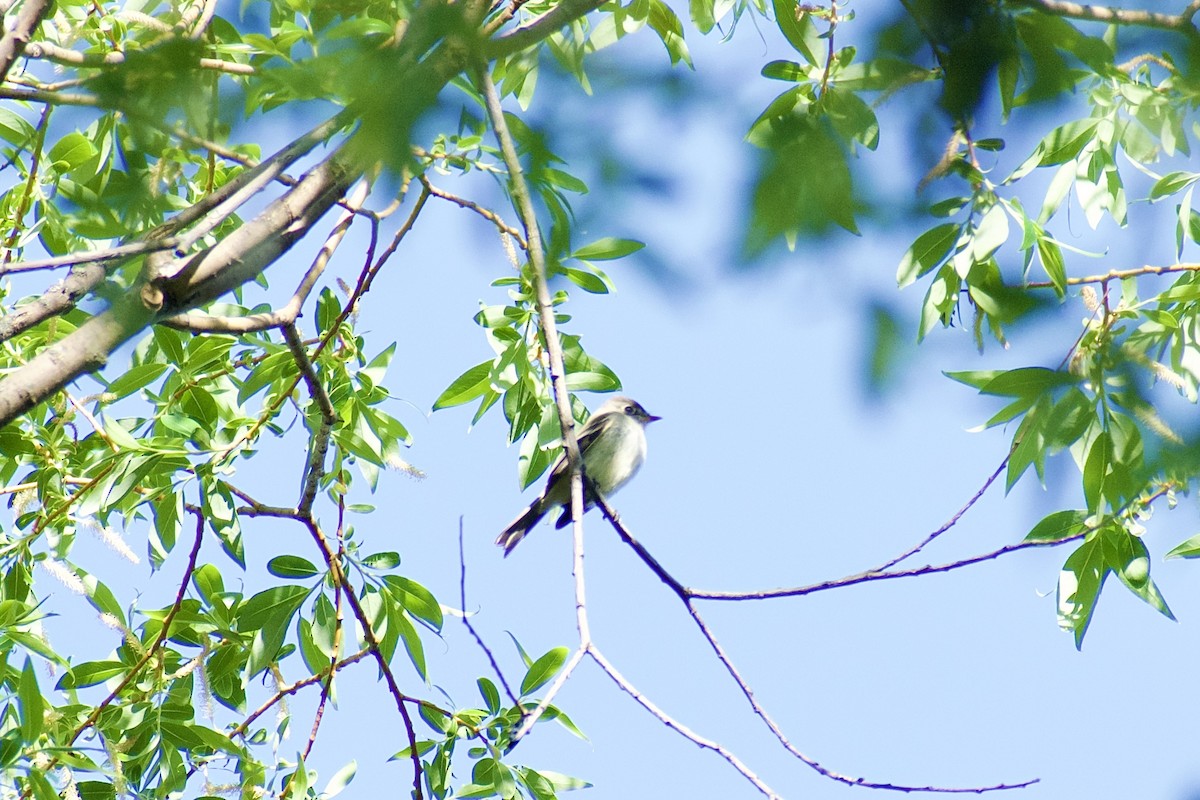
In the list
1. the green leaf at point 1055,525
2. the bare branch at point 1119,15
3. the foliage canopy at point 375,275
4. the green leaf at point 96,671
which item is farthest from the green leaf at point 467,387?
the bare branch at point 1119,15

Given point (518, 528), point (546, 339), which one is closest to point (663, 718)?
point (546, 339)

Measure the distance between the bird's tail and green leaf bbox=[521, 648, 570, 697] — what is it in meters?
3.37

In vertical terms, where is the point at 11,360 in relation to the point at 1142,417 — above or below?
above

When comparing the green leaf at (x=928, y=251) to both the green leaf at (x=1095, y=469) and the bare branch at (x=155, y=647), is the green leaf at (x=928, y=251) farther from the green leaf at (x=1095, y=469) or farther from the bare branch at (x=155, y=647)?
the bare branch at (x=155, y=647)

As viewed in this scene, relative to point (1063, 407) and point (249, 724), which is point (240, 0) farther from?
point (249, 724)

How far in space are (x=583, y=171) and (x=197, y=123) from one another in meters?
0.41

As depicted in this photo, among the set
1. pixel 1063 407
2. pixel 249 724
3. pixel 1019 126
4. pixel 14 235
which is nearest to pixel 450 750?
pixel 249 724

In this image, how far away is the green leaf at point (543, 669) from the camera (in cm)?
396

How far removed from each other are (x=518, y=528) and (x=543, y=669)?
350cm

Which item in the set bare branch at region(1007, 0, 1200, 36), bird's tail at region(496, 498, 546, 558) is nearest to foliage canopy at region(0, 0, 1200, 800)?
bare branch at region(1007, 0, 1200, 36)

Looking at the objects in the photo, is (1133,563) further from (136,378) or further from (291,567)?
(136,378)

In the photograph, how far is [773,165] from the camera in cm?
112

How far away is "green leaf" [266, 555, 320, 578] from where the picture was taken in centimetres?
407

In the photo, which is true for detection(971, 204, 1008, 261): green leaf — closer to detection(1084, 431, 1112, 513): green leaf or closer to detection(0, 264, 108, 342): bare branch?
detection(1084, 431, 1112, 513): green leaf
